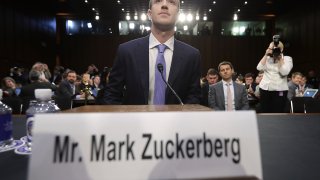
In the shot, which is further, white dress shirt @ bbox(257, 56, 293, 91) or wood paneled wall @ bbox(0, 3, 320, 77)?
wood paneled wall @ bbox(0, 3, 320, 77)

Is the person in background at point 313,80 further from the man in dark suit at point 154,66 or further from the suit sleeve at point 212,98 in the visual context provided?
the man in dark suit at point 154,66

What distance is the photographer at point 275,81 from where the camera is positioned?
3.40 metres

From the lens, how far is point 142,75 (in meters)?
1.32

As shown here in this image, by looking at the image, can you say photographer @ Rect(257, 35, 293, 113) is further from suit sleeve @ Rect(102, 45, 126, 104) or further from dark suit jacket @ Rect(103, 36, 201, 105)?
suit sleeve @ Rect(102, 45, 126, 104)

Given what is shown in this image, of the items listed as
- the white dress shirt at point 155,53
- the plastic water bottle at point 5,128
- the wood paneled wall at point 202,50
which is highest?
the wood paneled wall at point 202,50

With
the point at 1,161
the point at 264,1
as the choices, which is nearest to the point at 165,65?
the point at 1,161

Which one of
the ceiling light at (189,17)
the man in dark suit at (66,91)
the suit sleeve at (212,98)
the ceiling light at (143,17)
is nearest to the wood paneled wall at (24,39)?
the ceiling light at (143,17)

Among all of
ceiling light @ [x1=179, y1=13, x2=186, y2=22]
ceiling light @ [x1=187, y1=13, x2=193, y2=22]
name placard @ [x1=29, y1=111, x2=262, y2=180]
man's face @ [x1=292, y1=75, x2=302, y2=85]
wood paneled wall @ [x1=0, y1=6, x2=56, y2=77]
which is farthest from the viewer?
ceiling light @ [x1=187, y1=13, x2=193, y2=22]

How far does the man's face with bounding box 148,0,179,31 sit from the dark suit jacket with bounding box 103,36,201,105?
0.52 ft

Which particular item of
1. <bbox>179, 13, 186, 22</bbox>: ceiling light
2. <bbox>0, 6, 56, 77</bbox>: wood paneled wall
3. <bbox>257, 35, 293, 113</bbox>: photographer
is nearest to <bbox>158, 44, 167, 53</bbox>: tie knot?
<bbox>257, 35, 293, 113</bbox>: photographer

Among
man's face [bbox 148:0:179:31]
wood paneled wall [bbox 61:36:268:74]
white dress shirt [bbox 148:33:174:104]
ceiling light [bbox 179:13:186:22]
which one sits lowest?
white dress shirt [bbox 148:33:174:104]

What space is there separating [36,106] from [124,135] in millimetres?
588

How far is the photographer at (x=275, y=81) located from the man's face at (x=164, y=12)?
98.3 inches

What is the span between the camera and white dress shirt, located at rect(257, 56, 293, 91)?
3404 millimetres
